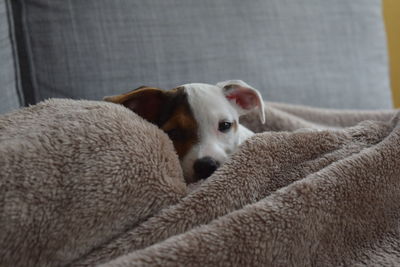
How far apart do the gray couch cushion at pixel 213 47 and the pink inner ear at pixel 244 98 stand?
6.2 inches

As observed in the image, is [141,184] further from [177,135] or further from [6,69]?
[6,69]

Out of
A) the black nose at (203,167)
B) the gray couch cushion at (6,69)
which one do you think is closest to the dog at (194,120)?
the black nose at (203,167)

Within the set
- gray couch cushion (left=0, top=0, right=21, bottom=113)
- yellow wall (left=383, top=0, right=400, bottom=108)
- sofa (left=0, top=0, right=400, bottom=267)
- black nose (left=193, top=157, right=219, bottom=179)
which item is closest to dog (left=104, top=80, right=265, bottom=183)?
black nose (left=193, top=157, right=219, bottom=179)

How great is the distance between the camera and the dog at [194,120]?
3.51ft

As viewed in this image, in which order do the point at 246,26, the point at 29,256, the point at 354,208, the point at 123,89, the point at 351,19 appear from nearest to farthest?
the point at 29,256 < the point at 354,208 < the point at 123,89 < the point at 246,26 < the point at 351,19

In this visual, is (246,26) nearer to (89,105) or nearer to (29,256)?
(89,105)

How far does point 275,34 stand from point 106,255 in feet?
3.25

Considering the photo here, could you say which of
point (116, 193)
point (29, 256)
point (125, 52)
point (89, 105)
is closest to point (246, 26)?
point (125, 52)

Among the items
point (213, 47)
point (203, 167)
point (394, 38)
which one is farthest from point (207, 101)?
point (394, 38)

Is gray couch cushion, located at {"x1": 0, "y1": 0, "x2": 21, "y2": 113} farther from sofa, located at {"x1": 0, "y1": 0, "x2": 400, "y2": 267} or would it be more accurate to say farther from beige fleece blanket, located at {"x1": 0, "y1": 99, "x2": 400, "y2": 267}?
beige fleece blanket, located at {"x1": 0, "y1": 99, "x2": 400, "y2": 267}

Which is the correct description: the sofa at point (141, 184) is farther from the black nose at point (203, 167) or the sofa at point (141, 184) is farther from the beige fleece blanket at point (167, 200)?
the black nose at point (203, 167)

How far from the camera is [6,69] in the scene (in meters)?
1.19

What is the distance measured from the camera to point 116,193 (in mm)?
738

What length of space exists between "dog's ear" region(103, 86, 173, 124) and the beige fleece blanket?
0.17 meters
